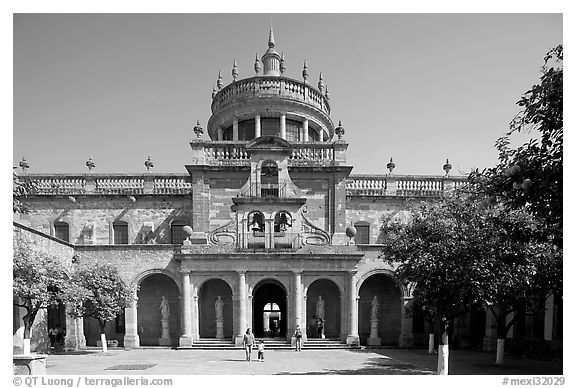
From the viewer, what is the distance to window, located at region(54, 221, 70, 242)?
28.1 metres

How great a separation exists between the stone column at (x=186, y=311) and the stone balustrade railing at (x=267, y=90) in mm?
14329

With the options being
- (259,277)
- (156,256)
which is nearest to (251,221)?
(259,277)

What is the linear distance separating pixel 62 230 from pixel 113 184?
4.77 m

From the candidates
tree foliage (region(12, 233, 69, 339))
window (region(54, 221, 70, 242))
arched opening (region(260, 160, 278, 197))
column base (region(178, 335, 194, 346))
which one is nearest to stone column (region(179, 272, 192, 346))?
column base (region(178, 335, 194, 346))

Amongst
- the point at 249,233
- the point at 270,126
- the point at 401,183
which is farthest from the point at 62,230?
the point at 401,183

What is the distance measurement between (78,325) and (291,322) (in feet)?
43.6

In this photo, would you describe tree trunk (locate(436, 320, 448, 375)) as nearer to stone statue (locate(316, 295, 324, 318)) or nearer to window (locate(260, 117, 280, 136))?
stone statue (locate(316, 295, 324, 318))

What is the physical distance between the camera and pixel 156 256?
81.4ft

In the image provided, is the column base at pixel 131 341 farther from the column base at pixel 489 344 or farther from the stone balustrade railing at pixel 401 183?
the column base at pixel 489 344

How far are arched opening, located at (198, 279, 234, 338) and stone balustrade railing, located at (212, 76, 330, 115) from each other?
14.0m

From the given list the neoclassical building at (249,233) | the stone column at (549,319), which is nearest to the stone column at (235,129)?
the neoclassical building at (249,233)
